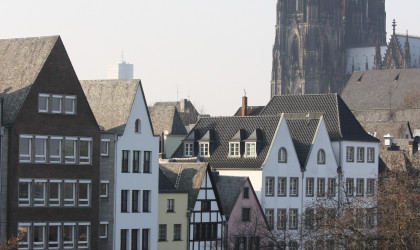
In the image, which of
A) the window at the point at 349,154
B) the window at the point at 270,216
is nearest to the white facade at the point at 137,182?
the window at the point at 270,216

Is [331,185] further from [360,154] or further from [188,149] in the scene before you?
[188,149]

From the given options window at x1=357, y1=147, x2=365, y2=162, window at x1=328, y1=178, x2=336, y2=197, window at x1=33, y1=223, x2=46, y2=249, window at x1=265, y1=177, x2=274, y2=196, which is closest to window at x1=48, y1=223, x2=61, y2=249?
Result: window at x1=33, y1=223, x2=46, y2=249

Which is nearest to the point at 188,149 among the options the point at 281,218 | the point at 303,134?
the point at 303,134

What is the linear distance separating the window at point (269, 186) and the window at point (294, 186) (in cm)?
228

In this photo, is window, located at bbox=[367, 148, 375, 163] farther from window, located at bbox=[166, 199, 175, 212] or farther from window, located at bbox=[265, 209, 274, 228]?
window, located at bbox=[166, 199, 175, 212]

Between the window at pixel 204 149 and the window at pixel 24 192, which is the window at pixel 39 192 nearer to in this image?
the window at pixel 24 192

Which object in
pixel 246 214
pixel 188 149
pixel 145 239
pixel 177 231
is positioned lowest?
pixel 145 239

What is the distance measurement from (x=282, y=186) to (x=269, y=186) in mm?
1478

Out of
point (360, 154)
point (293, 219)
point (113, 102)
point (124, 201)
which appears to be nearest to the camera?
point (124, 201)

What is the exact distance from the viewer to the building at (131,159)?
8669cm

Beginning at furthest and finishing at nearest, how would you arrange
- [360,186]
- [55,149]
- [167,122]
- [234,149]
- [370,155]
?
1. [167,122]
2. [370,155]
3. [360,186]
4. [234,149]
5. [55,149]

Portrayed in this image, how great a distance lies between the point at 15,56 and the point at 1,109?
16.1ft

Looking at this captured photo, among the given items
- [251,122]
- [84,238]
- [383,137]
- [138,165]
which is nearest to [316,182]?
[251,122]

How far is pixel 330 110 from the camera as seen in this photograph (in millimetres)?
112875
